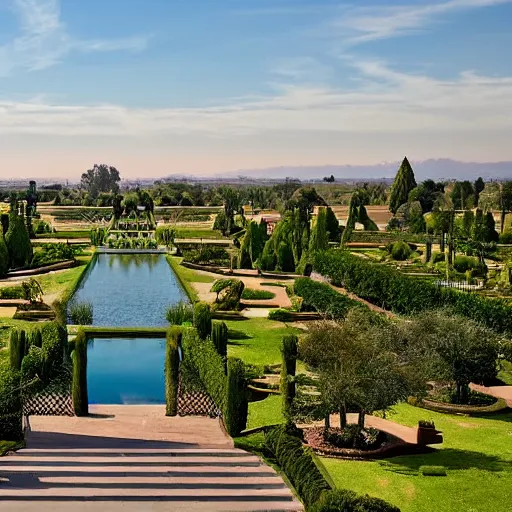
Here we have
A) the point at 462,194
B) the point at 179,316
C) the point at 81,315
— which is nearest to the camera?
the point at 179,316

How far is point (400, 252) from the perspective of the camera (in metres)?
53.1

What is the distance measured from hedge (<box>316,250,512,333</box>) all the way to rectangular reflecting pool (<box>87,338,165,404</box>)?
33.1ft

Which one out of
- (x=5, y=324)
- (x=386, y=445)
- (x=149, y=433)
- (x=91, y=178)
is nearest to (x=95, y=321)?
(x=5, y=324)

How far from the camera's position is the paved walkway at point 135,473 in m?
13.8

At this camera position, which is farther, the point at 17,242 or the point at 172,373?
the point at 17,242

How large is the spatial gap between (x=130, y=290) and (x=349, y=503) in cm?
3033

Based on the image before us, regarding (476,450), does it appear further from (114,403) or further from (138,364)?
(138,364)

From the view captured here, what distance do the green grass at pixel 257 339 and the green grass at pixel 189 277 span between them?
180 inches

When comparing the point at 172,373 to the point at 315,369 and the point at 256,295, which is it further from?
the point at 256,295

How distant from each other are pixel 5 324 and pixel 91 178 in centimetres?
16412

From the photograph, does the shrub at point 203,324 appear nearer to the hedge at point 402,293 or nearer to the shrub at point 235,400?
the shrub at point 235,400

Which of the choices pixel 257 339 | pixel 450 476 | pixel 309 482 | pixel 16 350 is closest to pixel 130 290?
pixel 257 339

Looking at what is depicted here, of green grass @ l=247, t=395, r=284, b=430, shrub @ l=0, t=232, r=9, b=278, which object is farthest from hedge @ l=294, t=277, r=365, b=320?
shrub @ l=0, t=232, r=9, b=278

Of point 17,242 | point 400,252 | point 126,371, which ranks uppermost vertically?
point 17,242
